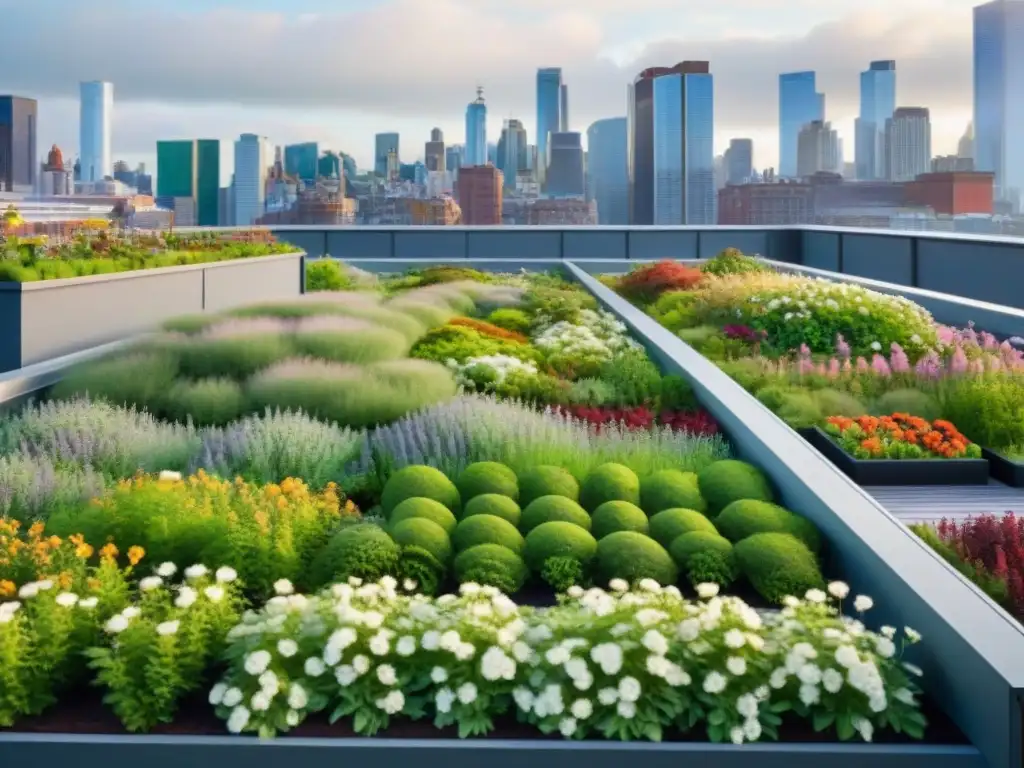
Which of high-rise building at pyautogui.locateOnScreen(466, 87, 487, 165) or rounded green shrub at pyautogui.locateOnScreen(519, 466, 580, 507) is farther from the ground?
high-rise building at pyautogui.locateOnScreen(466, 87, 487, 165)

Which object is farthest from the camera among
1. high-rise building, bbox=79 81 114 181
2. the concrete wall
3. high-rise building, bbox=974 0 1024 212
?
high-rise building, bbox=79 81 114 181

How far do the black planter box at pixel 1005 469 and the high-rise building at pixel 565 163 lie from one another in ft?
241

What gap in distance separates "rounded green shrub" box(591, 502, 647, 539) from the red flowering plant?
2300 mm

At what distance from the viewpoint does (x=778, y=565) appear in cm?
394

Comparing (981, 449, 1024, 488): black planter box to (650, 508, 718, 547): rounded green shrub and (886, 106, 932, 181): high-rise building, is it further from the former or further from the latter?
(886, 106, 932, 181): high-rise building

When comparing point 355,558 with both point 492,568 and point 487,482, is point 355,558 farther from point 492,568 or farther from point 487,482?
point 487,482

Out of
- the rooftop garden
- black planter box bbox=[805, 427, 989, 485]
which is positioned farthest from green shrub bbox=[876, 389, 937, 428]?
the rooftop garden

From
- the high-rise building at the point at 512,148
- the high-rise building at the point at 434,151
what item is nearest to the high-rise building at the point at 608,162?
the high-rise building at the point at 512,148

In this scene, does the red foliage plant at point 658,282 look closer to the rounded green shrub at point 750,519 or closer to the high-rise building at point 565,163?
the rounded green shrub at point 750,519

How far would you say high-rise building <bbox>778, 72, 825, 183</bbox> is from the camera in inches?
3920

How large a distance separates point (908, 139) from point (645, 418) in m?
84.4

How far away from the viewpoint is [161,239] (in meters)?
15.0

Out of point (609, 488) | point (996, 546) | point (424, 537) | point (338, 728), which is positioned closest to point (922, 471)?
point (996, 546)

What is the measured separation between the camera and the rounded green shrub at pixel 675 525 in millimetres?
4293
